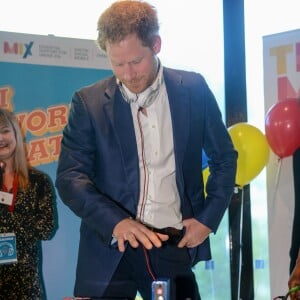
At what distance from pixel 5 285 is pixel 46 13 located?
1.89 m

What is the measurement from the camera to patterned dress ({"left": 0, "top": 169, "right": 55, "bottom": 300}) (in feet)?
10.1

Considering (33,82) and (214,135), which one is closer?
(214,135)

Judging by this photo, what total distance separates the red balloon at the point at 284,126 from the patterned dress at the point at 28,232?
1.35 m

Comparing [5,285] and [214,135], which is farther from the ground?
[214,135]

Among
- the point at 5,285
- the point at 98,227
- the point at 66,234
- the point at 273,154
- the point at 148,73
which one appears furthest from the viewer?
the point at 273,154

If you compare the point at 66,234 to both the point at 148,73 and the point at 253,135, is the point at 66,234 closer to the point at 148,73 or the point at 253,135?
the point at 253,135

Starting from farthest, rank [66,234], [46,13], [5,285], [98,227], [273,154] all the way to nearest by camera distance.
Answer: [46,13] → [273,154] → [66,234] → [5,285] → [98,227]

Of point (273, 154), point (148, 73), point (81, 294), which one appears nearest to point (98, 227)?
point (81, 294)

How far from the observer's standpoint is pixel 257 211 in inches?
155

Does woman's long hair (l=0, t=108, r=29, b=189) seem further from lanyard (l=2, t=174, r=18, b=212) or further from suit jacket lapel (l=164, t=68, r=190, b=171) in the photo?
suit jacket lapel (l=164, t=68, r=190, b=171)

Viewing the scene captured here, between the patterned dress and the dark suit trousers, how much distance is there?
1.37 metres

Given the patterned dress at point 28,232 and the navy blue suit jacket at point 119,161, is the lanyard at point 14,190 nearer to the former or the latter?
the patterned dress at point 28,232

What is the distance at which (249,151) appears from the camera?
3375 millimetres

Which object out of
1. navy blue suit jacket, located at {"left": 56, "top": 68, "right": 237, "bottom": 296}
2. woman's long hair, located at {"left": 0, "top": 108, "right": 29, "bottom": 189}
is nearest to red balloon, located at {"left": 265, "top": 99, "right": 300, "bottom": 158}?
navy blue suit jacket, located at {"left": 56, "top": 68, "right": 237, "bottom": 296}
